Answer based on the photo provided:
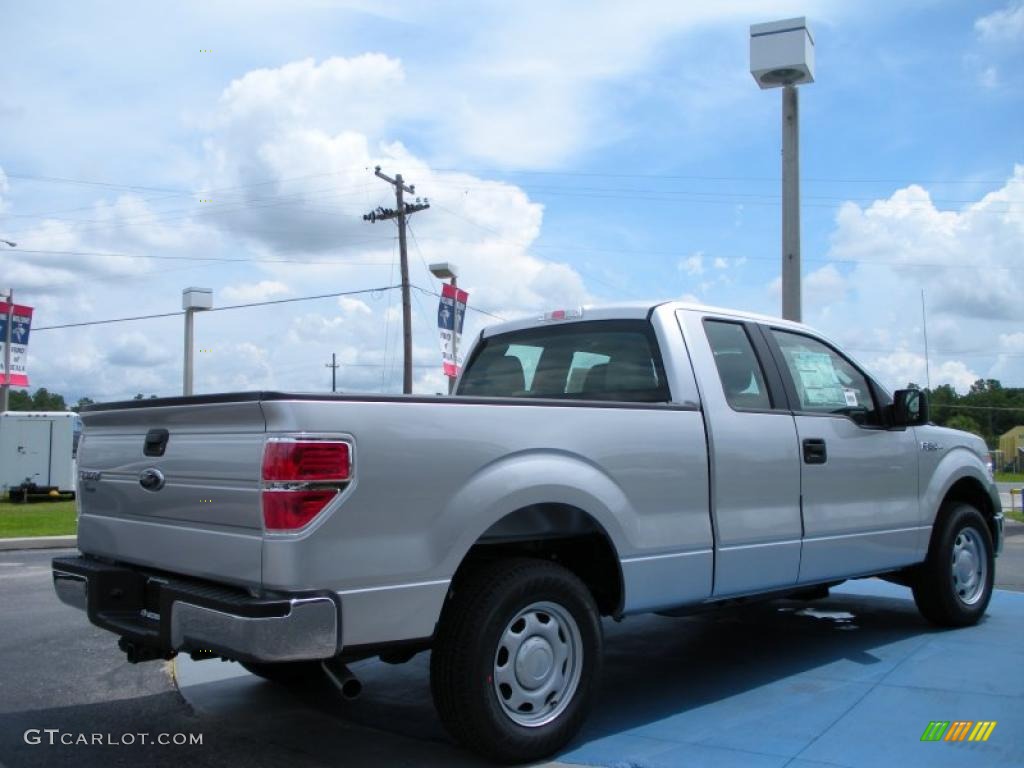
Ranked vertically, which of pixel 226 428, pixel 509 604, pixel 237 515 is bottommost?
pixel 509 604

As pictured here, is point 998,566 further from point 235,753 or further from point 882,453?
point 235,753

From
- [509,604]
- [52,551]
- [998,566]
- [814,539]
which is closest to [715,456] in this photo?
[814,539]

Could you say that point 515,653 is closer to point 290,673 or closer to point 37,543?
point 290,673

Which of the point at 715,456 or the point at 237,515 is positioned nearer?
the point at 237,515

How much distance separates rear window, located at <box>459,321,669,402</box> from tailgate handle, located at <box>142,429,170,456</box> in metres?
2.13

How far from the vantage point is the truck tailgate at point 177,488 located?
3.45m

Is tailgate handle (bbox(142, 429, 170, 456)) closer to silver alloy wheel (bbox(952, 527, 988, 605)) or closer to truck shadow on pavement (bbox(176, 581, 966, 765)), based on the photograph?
truck shadow on pavement (bbox(176, 581, 966, 765))

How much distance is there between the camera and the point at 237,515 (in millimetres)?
3475

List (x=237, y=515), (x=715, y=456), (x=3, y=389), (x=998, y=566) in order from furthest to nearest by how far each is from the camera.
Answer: (x=3, y=389) < (x=998, y=566) < (x=715, y=456) < (x=237, y=515)

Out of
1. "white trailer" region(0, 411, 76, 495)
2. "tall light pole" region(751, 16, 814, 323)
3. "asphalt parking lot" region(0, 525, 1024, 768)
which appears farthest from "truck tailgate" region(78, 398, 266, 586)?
"white trailer" region(0, 411, 76, 495)

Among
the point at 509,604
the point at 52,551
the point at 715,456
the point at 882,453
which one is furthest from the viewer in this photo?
the point at 52,551

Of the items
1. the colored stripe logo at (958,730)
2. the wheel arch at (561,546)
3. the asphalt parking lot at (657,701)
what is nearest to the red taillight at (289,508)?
the wheel arch at (561,546)

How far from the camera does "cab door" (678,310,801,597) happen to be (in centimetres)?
476

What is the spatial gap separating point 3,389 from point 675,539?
1011 inches
